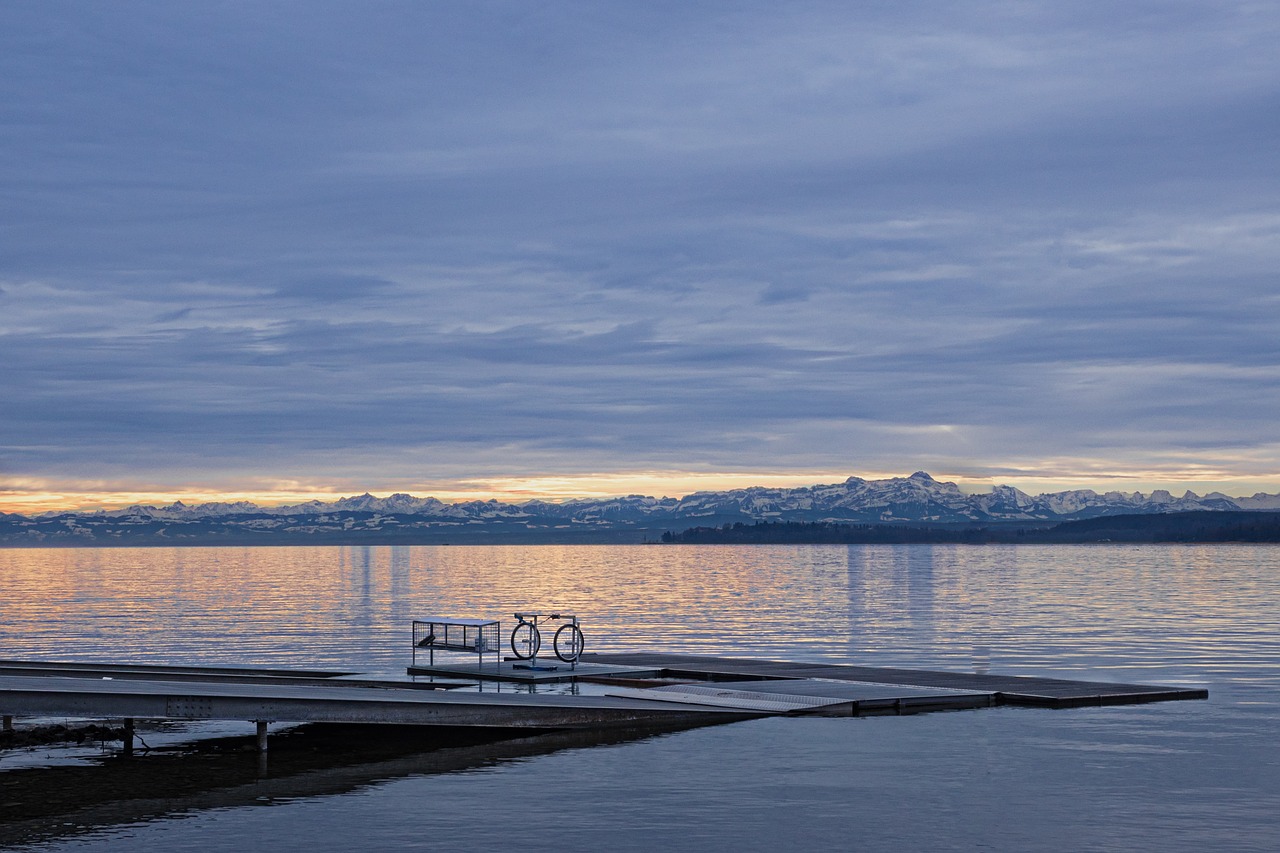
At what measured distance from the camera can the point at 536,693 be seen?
28.7m

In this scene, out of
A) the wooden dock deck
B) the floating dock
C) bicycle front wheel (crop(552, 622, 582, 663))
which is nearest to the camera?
the floating dock

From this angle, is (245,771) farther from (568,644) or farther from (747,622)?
(747,622)

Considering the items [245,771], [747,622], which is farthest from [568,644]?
[245,771]

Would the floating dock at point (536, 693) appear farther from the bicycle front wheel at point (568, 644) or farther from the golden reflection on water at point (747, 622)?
the golden reflection on water at point (747, 622)

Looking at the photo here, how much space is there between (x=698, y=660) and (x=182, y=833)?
21.1 metres

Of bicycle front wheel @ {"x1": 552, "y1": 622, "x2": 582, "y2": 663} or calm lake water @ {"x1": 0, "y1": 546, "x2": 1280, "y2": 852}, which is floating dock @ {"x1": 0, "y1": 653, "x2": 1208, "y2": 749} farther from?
calm lake water @ {"x1": 0, "y1": 546, "x2": 1280, "y2": 852}

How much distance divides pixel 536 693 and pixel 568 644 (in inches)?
896

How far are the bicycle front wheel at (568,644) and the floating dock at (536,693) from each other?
56cm

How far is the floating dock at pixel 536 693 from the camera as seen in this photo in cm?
2269

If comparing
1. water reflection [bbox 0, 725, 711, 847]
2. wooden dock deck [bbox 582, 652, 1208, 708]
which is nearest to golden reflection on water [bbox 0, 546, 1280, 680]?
wooden dock deck [bbox 582, 652, 1208, 708]

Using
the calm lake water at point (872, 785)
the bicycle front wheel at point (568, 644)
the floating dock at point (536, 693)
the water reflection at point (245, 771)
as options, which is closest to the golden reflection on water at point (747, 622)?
the calm lake water at point (872, 785)

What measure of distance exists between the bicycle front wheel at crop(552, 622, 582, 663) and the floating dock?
1.84ft

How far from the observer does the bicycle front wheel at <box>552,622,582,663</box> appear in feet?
109

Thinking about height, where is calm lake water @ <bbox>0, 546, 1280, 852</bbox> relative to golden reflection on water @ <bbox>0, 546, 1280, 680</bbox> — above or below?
above
